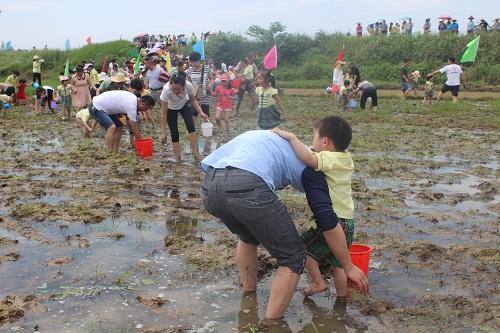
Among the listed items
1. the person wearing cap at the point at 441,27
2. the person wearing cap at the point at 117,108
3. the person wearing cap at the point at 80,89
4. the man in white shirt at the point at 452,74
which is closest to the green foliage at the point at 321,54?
the person wearing cap at the point at 441,27

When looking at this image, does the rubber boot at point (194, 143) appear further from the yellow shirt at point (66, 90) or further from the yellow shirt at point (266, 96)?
the yellow shirt at point (66, 90)

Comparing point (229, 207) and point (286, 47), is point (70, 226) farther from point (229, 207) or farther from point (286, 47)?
point (286, 47)

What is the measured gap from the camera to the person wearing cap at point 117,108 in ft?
28.0

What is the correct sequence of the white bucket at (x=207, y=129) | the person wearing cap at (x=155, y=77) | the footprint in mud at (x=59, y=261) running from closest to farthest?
the footprint in mud at (x=59, y=261) → the white bucket at (x=207, y=129) → the person wearing cap at (x=155, y=77)

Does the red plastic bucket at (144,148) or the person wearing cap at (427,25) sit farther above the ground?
the person wearing cap at (427,25)

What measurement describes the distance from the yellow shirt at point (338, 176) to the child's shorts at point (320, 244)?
8 centimetres

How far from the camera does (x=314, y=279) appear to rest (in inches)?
152

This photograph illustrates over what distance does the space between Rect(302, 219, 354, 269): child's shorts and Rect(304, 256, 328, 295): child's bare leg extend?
4.9 inches

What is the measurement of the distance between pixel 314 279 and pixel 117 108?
578cm

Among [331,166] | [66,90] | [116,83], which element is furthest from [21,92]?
[331,166]

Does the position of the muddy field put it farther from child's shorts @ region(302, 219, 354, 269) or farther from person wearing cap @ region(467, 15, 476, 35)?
person wearing cap @ region(467, 15, 476, 35)

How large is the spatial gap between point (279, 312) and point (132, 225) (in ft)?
8.27

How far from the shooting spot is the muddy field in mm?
3580

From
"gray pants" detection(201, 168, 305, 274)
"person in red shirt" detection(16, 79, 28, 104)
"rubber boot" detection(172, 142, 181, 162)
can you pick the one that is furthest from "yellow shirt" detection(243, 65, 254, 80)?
"gray pants" detection(201, 168, 305, 274)
